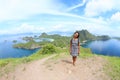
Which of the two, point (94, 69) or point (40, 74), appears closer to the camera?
point (40, 74)

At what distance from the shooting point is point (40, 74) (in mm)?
12891

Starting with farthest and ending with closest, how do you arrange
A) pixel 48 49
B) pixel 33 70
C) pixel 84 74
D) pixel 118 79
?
pixel 48 49 → pixel 33 70 → pixel 84 74 → pixel 118 79

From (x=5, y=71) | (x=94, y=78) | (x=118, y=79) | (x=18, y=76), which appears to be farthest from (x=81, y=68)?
(x=5, y=71)

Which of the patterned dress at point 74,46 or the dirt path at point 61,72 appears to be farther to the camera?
the patterned dress at point 74,46

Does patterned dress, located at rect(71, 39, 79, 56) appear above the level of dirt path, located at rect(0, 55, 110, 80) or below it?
above

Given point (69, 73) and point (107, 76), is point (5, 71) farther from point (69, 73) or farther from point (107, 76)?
point (107, 76)

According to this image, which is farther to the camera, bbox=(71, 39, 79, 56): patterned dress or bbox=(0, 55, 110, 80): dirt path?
bbox=(71, 39, 79, 56): patterned dress

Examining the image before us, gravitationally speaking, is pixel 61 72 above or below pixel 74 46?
Result: below

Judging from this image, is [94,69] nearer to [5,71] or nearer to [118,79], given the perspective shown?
[118,79]

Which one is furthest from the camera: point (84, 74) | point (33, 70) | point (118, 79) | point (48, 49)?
point (48, 49)

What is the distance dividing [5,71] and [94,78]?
21.8 ft

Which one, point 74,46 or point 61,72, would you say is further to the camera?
point 74,46

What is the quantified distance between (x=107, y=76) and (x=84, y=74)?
4.74 ft

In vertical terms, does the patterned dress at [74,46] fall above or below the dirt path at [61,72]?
above
